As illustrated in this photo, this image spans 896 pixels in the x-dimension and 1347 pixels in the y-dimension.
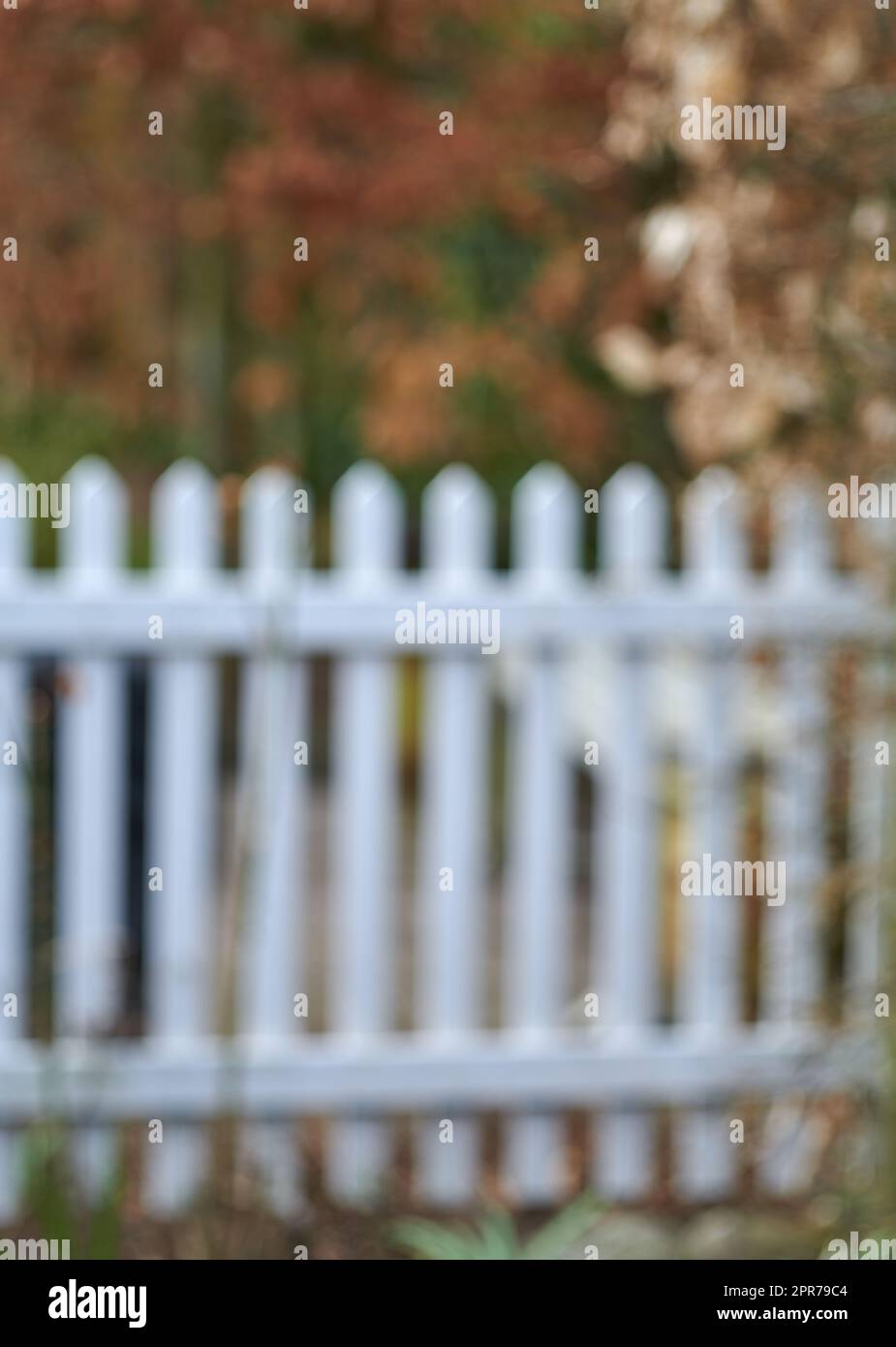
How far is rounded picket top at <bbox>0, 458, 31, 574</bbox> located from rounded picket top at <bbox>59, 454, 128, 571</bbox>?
94 millimetres

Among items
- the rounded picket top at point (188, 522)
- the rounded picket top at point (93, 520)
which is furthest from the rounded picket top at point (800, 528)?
the rounded picket top at point (93, 520)

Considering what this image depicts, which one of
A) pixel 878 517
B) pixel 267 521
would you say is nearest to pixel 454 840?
pixel 267 521

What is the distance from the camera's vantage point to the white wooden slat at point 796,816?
3602 mm

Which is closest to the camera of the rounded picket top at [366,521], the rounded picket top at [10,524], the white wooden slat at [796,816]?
the rounded picket top at [10,524]

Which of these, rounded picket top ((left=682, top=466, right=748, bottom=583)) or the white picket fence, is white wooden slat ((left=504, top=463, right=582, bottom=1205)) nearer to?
the white picket fence

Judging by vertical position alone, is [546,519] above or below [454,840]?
above

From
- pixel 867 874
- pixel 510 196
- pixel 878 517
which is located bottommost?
pixel 867 874

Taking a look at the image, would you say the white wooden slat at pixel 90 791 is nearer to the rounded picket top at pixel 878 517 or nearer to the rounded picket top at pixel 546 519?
the rounded picket top at pixel 546 519

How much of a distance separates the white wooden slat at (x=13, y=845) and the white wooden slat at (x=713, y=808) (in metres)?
1.38

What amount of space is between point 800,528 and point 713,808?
2.04 ft

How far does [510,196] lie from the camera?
188 inches

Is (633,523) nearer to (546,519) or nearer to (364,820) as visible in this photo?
(546,519)

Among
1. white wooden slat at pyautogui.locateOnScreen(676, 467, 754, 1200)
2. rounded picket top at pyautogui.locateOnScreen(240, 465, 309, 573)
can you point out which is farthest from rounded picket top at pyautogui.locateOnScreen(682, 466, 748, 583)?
rounded picket top at pyautogui.locateOnScreen(240, 465, 309, 573)
